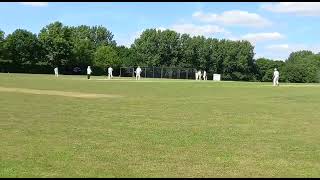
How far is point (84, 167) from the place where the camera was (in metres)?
8.81

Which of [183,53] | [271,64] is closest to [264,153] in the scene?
[183,53]

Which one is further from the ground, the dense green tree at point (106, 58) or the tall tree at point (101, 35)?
the tall tree at point (101, 35)

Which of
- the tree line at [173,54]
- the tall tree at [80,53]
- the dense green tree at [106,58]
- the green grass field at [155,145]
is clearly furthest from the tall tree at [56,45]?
the green grass field at [155,145]

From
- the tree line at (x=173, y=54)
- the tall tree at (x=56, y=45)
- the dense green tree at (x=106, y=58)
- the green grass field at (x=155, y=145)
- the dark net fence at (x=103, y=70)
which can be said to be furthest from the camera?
the dense green tree at (x=106, y=58)

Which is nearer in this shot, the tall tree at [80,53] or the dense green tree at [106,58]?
the tall tree at [80,53]

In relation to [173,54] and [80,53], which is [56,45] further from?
[173,54]

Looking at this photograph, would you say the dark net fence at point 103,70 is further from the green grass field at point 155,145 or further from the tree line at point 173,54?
the green grass field at point 155,145

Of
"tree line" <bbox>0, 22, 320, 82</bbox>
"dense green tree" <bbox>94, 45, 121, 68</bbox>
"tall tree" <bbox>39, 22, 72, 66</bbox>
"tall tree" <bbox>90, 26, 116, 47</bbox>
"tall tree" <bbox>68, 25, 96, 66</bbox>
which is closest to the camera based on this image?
"tall tree" <bbox>39, 22, 72, 66</bbox>

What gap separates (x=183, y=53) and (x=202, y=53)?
15.7 ft

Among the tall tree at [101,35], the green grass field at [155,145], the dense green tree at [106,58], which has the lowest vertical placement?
the green grass field at [155,145]

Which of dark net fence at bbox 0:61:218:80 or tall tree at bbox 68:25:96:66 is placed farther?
tall tree at bbox 68:25:96:66

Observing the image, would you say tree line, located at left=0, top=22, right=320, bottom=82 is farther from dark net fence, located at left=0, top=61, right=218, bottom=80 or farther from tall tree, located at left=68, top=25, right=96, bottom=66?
dark net fence, located at left=0, top=61, right=218, bottom=80

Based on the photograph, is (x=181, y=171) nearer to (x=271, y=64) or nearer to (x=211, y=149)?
(x=211, y=149)

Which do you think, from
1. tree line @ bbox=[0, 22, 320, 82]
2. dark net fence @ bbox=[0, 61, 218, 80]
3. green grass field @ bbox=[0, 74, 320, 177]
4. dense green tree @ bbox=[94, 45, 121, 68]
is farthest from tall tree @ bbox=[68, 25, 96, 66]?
green grass field @ bbox=[0, 74, 320, 177]
